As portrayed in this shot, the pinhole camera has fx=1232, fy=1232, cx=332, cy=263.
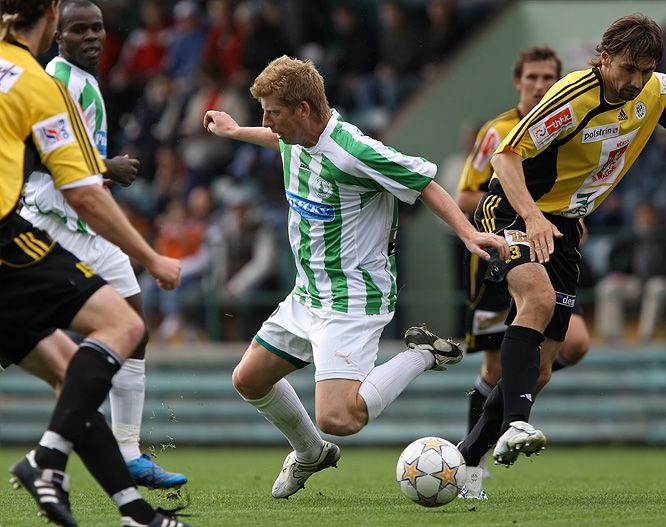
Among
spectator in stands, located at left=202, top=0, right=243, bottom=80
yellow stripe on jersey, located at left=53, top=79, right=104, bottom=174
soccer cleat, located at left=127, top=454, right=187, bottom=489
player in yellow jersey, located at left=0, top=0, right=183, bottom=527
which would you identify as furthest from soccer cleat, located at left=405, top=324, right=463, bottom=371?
spectator in stands, located at left=202, top=0, right=243, bottom=80

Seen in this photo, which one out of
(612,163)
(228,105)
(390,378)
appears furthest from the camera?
(228,105)

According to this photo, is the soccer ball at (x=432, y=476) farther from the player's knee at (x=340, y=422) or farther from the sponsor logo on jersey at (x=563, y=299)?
the sponsor logo on jersey at (x=563, y=299)

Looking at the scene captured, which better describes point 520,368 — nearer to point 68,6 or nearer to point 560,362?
point 560,362

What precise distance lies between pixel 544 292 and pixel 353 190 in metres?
1.18

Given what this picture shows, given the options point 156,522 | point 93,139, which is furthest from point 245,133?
point 156,522

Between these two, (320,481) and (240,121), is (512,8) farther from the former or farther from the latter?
(320,481)

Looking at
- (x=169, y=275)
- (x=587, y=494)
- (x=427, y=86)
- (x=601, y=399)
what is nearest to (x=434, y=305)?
(x=601, y=399)

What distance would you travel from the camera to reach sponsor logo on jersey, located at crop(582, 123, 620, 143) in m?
6.88

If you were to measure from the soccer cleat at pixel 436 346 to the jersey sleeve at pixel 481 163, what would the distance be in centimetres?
175

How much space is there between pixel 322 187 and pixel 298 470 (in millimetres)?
1658

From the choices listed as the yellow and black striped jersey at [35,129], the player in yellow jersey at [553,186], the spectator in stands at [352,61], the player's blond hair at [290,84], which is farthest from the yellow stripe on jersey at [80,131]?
the spectator in stands at [352,61]

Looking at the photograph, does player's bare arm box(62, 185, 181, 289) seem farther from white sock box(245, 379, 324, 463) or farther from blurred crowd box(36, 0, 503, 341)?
blurred crowd box(36, 0, 503, 341)

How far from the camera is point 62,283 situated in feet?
16.8

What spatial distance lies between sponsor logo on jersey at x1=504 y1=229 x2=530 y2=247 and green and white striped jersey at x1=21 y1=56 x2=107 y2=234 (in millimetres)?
2374
